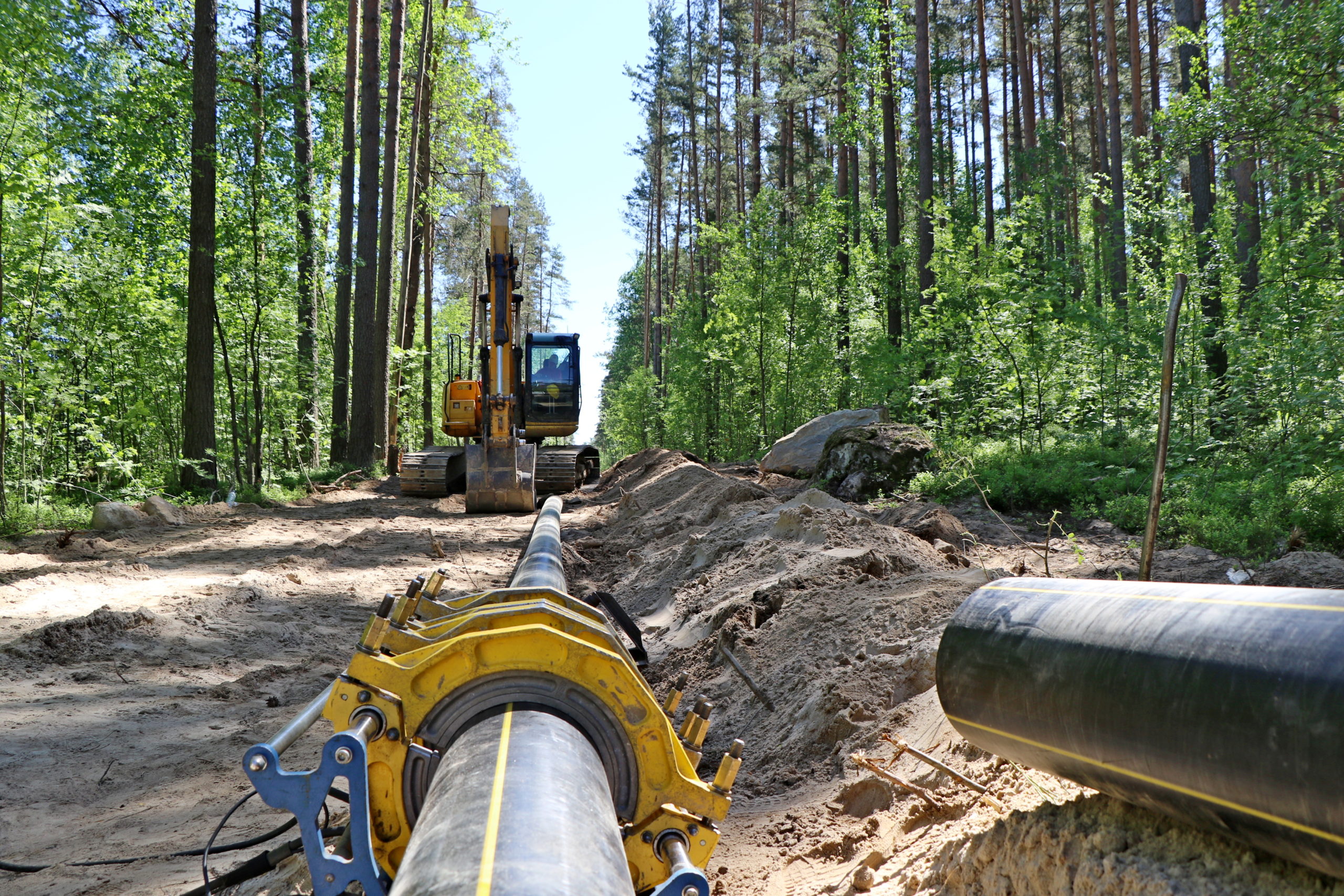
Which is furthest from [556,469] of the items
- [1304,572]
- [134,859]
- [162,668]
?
[134,859]

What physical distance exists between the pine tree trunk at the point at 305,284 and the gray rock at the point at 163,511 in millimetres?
5338

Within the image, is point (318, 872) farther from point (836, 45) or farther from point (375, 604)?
point (836, 45)

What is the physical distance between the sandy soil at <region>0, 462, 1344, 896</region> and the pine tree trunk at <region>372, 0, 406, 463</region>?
30.9ft

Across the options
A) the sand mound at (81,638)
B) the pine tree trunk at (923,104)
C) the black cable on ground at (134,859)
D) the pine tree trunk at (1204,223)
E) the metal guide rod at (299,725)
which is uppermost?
the pine tree trunk at (923,104)

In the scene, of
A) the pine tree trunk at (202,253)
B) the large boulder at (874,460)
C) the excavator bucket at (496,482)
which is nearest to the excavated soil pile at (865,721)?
the large boulder at (874,460)

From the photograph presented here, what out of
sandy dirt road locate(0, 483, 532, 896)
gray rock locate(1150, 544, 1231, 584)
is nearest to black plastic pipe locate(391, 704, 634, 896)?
sandy dirt road locate(0, 483, 532, 896)

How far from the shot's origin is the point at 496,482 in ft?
44.7

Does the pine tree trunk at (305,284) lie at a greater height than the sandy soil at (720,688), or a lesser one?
greater

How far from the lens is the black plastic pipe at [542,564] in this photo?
4.45 meters

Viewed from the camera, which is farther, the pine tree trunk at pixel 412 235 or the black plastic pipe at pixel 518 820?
the pine tree trunk at pixel 412 235

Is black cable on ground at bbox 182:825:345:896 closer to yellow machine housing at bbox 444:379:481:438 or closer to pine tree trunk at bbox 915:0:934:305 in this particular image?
yellow machine housing at bbox 444:379:481:438

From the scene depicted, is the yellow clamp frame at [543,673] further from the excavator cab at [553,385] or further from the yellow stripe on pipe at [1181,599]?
the excavator cab at [553,385]

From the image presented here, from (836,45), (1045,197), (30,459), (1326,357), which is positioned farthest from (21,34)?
(1045,197)

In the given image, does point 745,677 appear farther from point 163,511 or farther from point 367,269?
point 367,269
